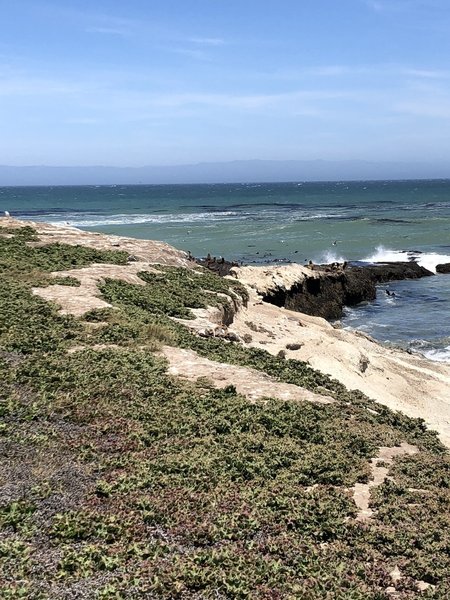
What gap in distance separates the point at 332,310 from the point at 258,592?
108 ft

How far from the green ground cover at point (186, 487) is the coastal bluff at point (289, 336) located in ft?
12.5

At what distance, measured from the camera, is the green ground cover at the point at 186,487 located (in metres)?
6.62

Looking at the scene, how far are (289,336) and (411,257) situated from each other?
4037 cm

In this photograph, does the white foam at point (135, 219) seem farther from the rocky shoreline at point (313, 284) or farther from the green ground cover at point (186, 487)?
the green ground cover at point (186, 487)

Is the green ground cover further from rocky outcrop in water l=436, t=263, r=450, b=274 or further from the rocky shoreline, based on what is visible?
rocky outcrop in water l=436, t=263, r=450, b=274

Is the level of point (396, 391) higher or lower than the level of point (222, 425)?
lower

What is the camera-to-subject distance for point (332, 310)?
38.5 meters

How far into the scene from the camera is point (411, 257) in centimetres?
5881

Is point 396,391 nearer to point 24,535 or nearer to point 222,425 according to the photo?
point 222,425

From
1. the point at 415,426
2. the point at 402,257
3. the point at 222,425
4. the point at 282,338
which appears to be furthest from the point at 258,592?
the point at 402,257

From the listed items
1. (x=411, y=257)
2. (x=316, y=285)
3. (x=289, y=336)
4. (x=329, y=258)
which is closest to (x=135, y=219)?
(x=329, y=258)

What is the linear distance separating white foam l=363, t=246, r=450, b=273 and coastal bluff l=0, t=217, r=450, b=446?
29.1 metres

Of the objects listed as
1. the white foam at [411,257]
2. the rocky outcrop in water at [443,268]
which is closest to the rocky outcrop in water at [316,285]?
the rocky outcrop in water at [443,268]

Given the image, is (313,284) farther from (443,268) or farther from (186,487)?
(186,487)
